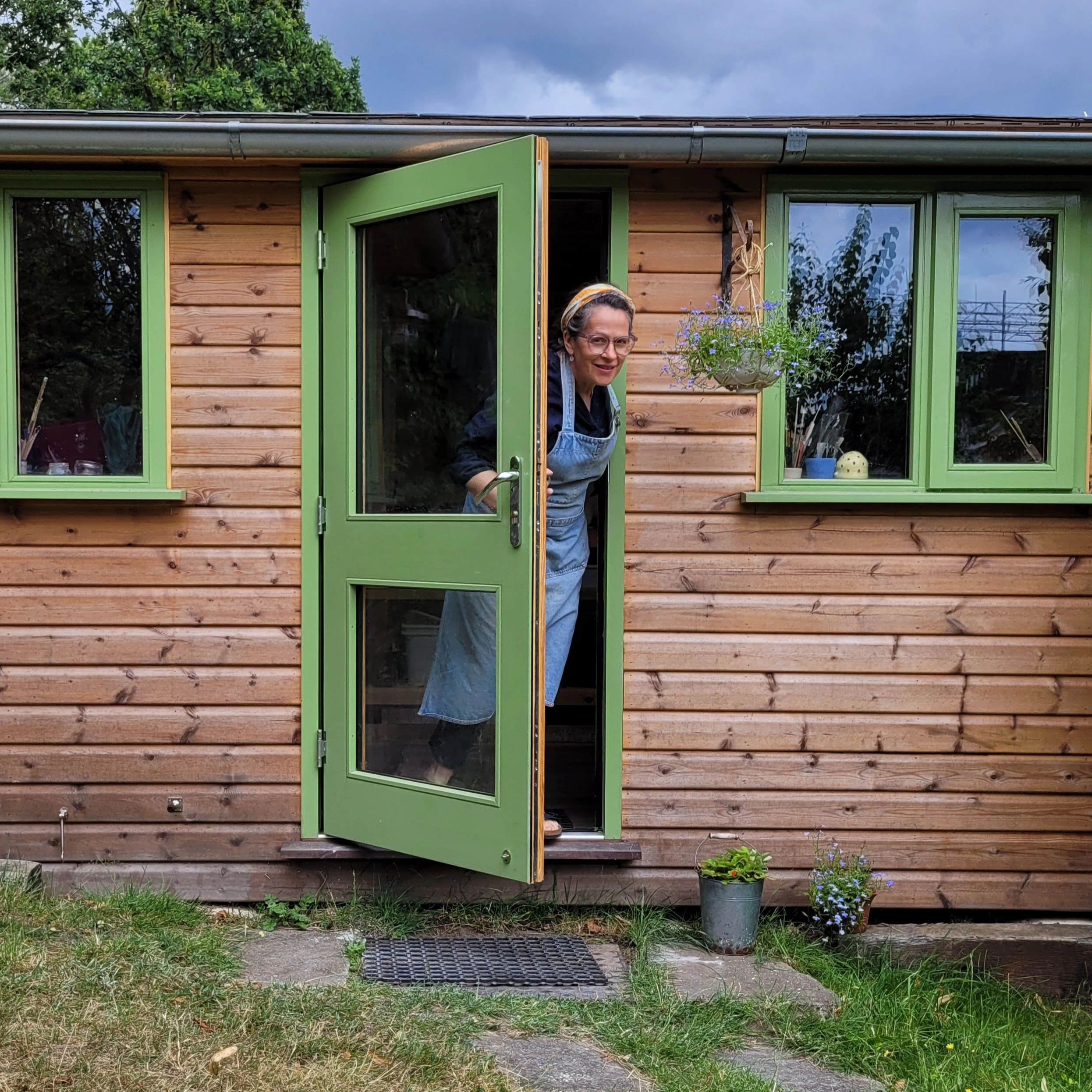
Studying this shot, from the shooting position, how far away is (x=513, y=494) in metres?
3.52

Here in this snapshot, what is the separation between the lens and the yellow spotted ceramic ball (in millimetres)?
4047

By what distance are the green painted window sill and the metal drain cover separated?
168 cm

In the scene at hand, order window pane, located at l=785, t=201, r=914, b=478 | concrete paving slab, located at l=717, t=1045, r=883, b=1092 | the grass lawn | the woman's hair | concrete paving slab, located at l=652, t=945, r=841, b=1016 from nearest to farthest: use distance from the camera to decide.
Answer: the grass lawn
concrete paving slab, located at l=717, t=1045, r=883, b=1092
concrete paving slab, located at l=652, t=945, r=841, b=1016
the woman's hair
window pane, located at l=785, t=201, r=914, b=478

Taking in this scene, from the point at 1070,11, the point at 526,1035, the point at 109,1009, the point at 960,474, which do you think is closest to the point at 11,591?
the point at 109,1009

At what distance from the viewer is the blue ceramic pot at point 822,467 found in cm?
405

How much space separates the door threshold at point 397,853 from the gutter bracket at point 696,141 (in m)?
2.37

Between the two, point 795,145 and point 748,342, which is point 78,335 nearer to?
point 748,342

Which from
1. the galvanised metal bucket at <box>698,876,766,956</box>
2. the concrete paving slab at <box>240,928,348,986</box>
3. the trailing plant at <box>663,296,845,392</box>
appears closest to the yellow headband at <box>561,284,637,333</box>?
the trailing plant at <box>663,296,845,392</box>

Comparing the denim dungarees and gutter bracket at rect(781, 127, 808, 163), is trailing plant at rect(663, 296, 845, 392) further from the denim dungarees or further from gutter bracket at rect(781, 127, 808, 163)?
gutter bracket at rect(781, 127, 808, 163)

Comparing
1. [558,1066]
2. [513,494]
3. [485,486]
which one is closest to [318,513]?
[485,486]

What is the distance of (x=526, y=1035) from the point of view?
3.02m

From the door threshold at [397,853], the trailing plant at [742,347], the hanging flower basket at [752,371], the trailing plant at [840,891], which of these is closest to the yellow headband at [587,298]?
the trailing plant at [742,347]

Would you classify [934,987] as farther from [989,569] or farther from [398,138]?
[398,138]

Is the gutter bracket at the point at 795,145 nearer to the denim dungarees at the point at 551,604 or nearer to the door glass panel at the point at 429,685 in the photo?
the denim dungarees at the point at 551,604
